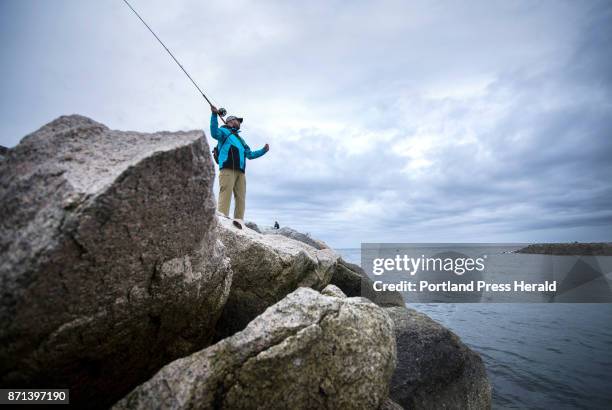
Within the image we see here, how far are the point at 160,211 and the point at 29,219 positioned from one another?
96 centimetres

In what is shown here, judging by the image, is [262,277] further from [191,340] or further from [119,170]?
[119,170]

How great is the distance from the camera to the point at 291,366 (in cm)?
305

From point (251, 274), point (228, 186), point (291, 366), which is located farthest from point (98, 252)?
point (228, 186)

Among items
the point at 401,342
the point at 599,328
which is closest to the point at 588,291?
the point at 599,328

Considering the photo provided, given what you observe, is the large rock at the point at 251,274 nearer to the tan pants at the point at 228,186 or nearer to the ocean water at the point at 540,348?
the tan pants at the point at 228,186

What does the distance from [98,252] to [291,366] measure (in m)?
2.06

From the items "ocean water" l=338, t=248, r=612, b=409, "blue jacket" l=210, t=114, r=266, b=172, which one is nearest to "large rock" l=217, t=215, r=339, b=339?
"blue jacket" l=210, t=114, r=266, b=172

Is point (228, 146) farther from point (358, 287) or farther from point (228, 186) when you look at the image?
point (358, 287)

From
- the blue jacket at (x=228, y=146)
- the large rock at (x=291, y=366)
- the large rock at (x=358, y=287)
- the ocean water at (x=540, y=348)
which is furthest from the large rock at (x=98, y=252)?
the ocean water at (x=540, y=348)

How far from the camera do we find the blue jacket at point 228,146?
10.1 m

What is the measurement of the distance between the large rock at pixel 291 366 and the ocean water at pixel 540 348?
22.1 feet

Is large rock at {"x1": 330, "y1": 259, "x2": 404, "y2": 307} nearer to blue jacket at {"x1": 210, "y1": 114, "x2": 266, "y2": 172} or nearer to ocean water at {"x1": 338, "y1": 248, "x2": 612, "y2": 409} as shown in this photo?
ocean water at {"x1": 338, "y1": 248, "x2": 612, "y2": 409}

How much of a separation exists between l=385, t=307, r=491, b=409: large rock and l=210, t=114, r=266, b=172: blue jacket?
691 cm

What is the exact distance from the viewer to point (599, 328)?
46.1 feet
